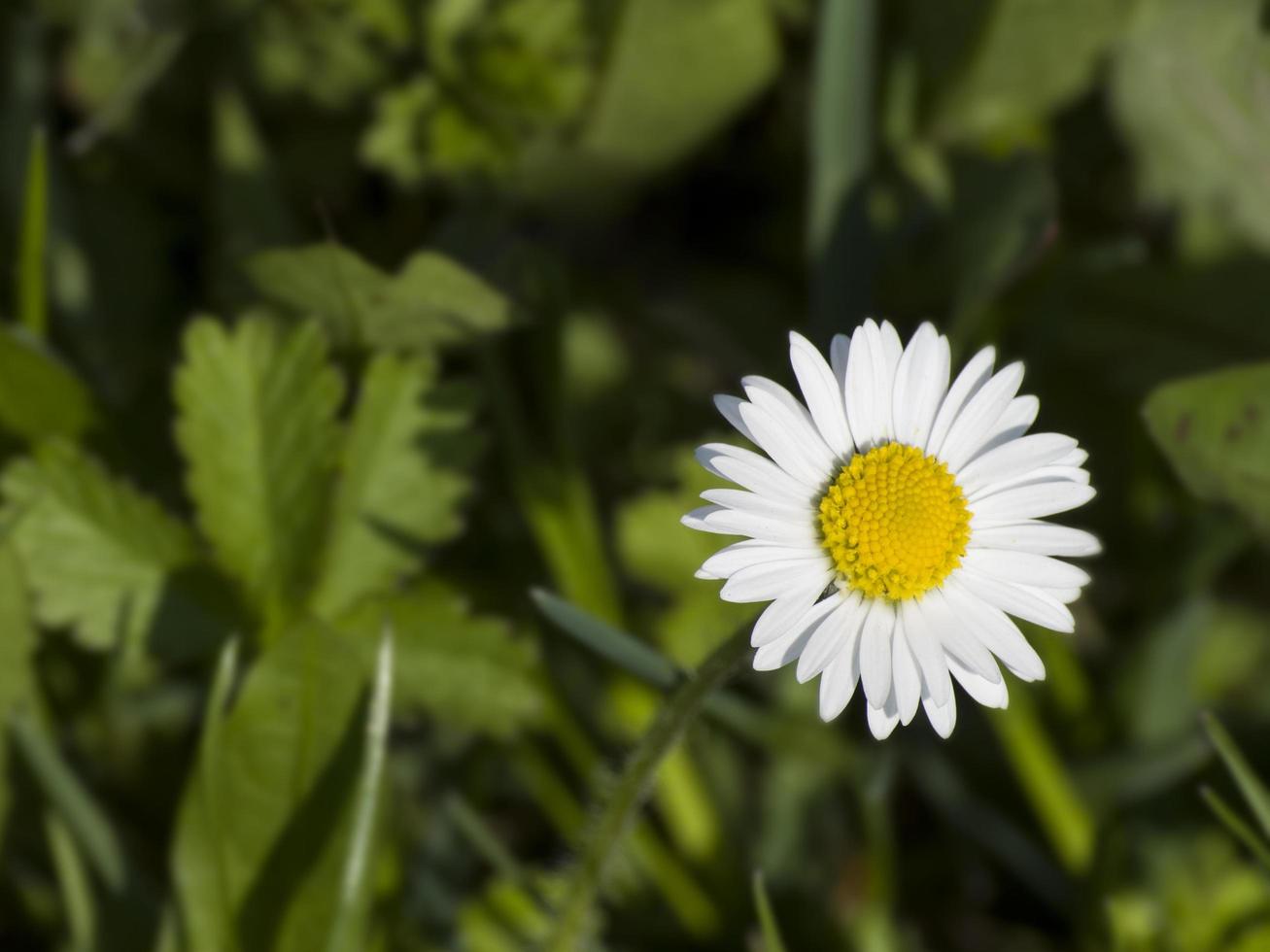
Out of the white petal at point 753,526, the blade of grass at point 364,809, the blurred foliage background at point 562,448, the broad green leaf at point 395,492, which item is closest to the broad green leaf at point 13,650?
the blurred foliage background at point 562,448

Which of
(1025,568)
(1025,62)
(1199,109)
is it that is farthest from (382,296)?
(1199,109)

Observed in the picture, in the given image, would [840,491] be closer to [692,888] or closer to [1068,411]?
[692,888]

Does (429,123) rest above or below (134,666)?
above

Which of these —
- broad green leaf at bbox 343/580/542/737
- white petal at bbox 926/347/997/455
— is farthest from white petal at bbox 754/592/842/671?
broad green leaf at bbox 343/580/542/737

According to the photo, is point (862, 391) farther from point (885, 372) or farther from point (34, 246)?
point (34, 246)

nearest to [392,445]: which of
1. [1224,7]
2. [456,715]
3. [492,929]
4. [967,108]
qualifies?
[456,715]

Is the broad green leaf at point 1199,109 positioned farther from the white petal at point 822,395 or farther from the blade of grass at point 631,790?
the blade of grass at point 631,790

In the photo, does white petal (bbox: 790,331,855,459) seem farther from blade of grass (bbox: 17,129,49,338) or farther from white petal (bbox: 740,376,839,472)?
blade of grass (bbox: 17,129,49,338)

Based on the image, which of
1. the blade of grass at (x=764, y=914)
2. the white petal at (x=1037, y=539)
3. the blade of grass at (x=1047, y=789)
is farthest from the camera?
the blade of grass at (x=1047, y=789)
